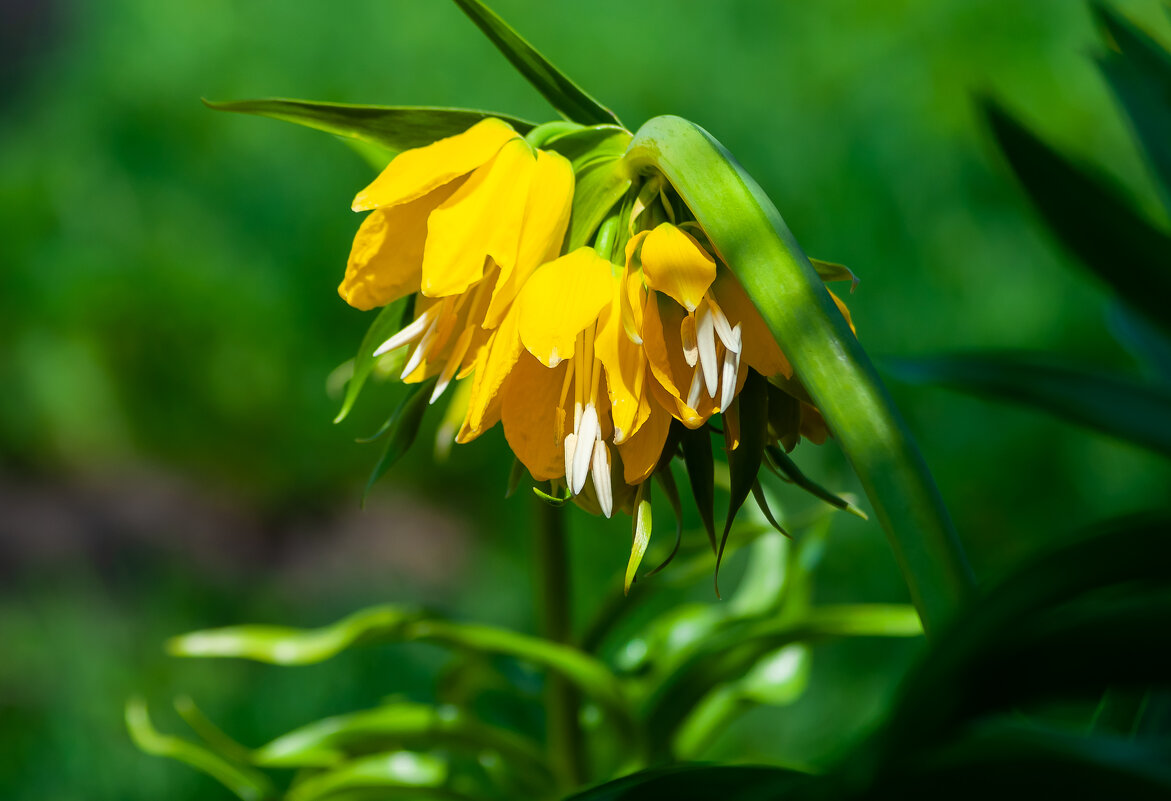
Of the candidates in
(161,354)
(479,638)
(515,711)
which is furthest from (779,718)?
(161,354)

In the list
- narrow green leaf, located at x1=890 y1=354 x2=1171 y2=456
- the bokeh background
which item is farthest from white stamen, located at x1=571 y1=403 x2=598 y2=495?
the bokeh background

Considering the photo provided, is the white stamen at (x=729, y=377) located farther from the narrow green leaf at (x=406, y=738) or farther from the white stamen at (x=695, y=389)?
the narrow green leaf at (x=406, y=738)

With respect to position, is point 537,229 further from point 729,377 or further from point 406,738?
point 406,738

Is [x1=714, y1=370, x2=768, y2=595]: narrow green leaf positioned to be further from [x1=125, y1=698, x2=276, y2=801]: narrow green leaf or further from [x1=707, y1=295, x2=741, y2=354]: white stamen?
[x1=125, y1=698, x2=276, y2=801]: narrow green leaf

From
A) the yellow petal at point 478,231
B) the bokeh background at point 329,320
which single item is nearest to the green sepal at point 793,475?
the yellow petal at point 478,231

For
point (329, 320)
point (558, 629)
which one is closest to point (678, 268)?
point (558, 629)
